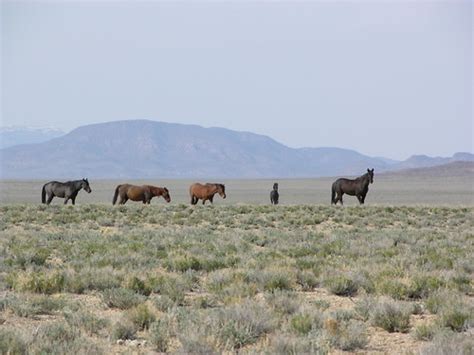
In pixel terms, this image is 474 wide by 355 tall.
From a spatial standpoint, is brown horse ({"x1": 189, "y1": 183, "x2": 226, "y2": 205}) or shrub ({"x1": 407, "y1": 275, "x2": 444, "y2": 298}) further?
brown horse ({"x1": 189, "y1": 183, "x2": 226, "y2": 205})

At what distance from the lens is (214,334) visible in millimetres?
6727

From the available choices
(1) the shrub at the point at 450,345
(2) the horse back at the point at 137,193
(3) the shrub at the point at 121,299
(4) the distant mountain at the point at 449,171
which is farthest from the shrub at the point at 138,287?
(4) the distant mountain at the point at 449,171

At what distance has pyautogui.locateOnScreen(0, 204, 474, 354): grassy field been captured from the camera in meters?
6.87

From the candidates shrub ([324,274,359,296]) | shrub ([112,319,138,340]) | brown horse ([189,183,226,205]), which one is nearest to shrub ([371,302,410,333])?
shrub ([324,274,359,296])

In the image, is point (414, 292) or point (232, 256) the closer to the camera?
point (414, 292)

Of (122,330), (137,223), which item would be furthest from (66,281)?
(137,223)

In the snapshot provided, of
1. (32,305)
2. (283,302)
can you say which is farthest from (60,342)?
(283,302)

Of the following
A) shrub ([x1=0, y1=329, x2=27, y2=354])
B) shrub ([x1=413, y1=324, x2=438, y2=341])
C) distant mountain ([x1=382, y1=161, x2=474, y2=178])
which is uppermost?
distant mountain ([x1=382, y1=161, x2=474, y2=178])

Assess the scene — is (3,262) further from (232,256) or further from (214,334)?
(214,334)

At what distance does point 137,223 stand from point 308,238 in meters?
7.52

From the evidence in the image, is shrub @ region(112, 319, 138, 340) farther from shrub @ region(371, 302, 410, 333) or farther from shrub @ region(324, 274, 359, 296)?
shrub @ region(324, 274, 359, 296)

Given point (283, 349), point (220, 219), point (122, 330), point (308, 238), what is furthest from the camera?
point (220, 219)

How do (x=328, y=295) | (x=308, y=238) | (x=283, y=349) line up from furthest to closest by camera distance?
(x=308, y=238)
(x=328, y=295)
(x=283, y=349)

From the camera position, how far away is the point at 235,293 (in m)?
9.52
